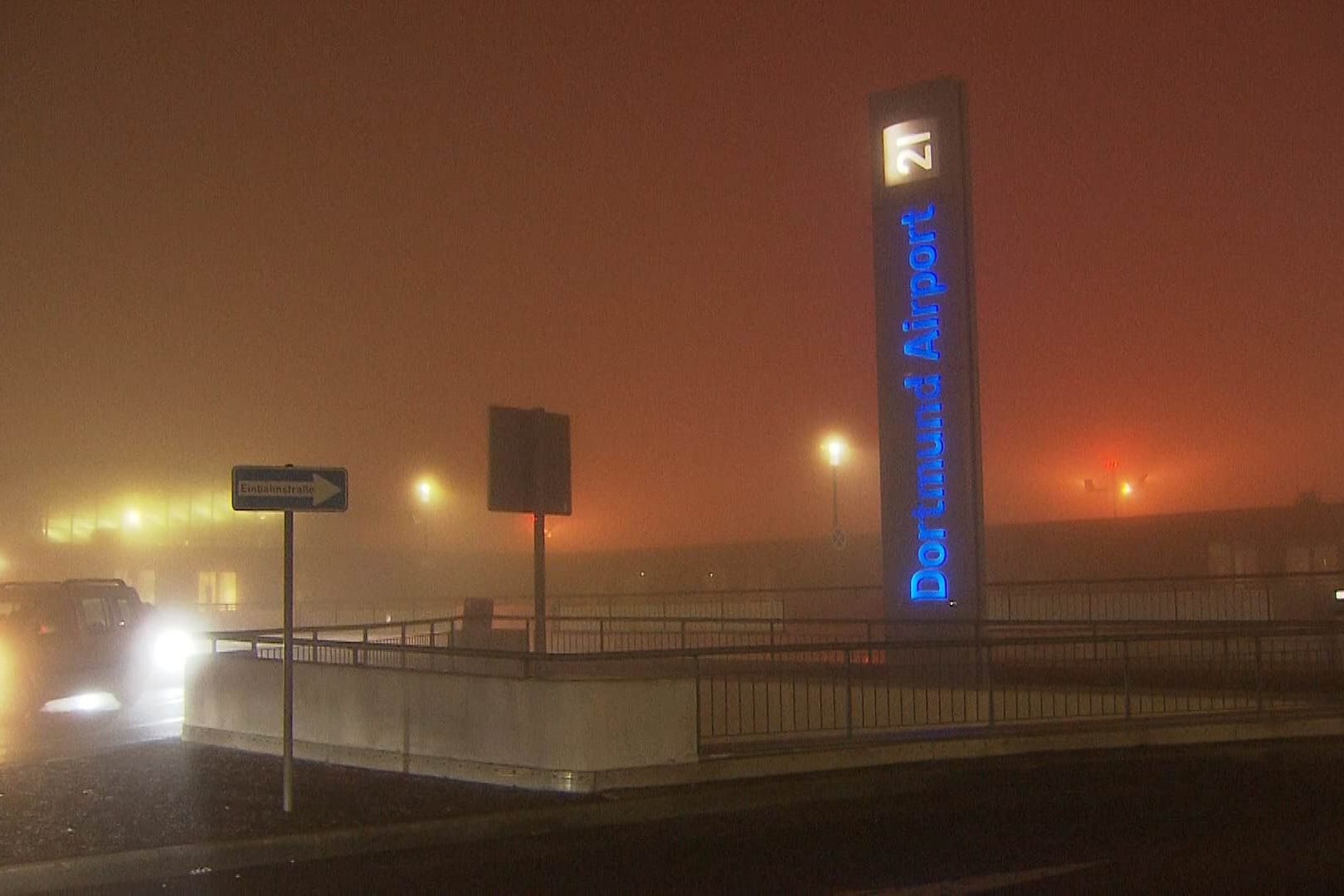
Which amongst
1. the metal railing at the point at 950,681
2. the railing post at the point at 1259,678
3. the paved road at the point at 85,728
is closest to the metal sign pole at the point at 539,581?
the metal railing at the point at 950,681

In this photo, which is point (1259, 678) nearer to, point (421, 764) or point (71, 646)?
point (421, 764)

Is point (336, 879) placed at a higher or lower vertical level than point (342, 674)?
lower

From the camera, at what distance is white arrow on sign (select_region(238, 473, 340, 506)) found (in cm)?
1218

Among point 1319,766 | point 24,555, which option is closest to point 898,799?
point 1319,766

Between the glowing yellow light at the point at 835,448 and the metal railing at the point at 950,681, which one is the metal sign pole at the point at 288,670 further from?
the glowing yellow light at the point at 835,448

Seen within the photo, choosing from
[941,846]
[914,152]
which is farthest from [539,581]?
[914,152]

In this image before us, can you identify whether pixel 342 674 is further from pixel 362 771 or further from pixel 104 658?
pixel 104 658

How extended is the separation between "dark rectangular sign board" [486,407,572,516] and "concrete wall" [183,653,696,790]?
271 cm

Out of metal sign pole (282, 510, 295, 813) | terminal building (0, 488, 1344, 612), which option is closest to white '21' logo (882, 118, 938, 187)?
terminal building (0, 488, 1344, 612)

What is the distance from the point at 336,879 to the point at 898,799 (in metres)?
5.54

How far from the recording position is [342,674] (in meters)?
14.7

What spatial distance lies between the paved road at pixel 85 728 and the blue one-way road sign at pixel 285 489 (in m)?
6.25

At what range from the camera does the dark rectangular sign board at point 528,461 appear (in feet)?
52.5

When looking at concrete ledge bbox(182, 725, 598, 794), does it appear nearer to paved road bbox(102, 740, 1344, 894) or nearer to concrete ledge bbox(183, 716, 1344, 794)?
concrete ledge bbox(183, 716, 1344, 794)
